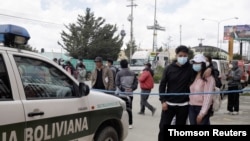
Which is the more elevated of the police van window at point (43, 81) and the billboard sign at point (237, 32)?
the billboard sign at point (237, 32)

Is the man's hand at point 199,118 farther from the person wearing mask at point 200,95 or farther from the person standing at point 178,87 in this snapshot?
the person standing at point 178,87

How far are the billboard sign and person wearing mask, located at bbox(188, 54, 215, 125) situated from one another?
5192 cm

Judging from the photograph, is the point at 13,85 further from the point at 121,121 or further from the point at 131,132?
the point at 131,132

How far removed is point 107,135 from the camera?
5367mm

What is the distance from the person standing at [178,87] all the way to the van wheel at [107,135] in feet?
2.47

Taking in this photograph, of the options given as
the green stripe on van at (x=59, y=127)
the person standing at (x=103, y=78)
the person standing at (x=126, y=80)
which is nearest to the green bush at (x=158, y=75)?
the person standing at (x=126, y=80)

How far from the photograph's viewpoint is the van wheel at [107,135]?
17.1 feet

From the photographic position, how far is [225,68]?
62.4 feet

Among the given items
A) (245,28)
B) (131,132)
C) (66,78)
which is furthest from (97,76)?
(245,28)

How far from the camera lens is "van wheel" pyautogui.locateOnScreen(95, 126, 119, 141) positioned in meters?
5.21

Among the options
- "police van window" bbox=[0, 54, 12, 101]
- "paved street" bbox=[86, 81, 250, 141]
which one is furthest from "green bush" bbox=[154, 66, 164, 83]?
"police van window" bbox=[0, 54, 12, 101]

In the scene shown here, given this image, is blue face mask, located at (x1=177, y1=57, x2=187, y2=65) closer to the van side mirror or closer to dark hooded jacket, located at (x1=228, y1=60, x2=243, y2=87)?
the van side mirror

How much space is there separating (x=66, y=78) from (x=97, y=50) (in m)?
51.0

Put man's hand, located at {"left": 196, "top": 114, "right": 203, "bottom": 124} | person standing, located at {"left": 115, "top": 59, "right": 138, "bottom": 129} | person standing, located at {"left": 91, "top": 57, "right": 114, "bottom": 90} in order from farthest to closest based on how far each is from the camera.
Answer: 1. person standing, located at {"left": 115, "top": 59, "right": 138, "bottom": 129}
2. person standing, located at {"left": 91, "top": 57, "right": 114, "bottom": 90}
3. man's hand, located at {"left": 196, "top": 114, "right": 203, "bottom": 124}
